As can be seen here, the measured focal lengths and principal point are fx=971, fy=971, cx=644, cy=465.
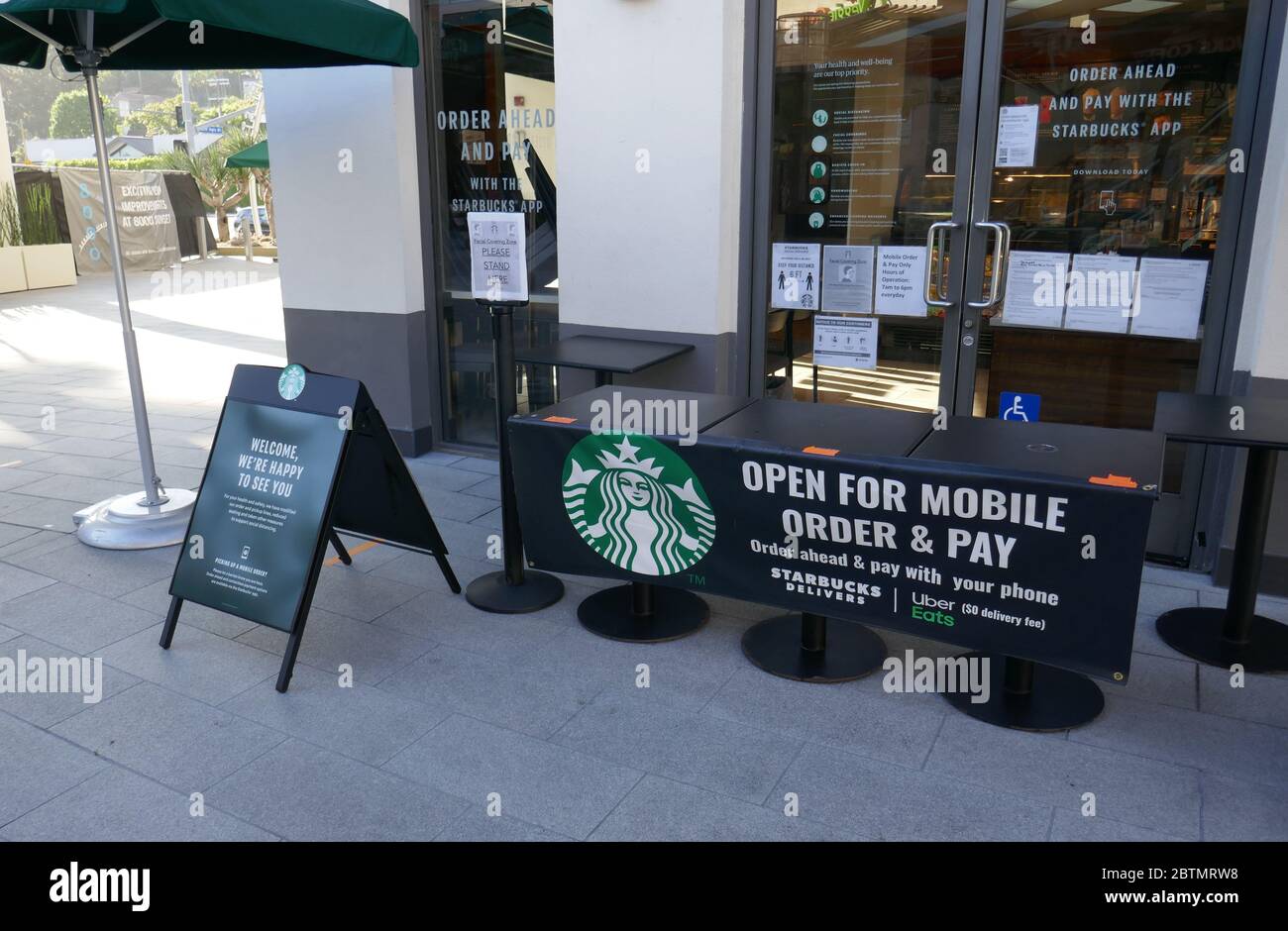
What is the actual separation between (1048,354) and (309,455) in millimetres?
3339

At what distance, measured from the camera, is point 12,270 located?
14359 millimetres

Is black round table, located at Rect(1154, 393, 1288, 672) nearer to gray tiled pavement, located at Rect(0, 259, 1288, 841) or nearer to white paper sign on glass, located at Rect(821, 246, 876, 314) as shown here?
gray tiled pavement, located at Rect(0, 259, 1288, 841)

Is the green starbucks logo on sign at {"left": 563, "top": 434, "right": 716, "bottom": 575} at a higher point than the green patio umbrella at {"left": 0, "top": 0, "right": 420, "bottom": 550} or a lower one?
lower

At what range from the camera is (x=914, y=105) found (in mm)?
4625

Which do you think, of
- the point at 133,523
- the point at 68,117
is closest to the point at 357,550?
the point at 133,523

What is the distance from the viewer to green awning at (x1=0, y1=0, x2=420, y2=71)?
399 cm

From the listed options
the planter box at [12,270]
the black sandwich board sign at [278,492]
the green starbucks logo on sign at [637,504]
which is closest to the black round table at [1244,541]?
the green starbucks logo on sign at [637,504]

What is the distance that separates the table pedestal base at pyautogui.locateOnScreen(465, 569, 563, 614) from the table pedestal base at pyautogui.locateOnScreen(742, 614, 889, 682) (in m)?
0.92

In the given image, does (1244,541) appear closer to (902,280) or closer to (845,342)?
(902,280)

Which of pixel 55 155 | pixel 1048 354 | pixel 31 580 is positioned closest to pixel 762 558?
pixel 1048 354

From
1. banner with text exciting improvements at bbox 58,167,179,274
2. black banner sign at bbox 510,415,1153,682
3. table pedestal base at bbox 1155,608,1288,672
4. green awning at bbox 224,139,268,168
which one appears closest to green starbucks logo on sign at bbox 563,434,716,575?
black banner sign at bbox 510,415,1153,682

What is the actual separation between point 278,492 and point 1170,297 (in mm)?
3844

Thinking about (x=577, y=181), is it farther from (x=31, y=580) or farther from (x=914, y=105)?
(x=31, y=580)

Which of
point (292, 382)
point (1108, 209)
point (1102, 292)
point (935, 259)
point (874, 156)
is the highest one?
point (874, 156)
